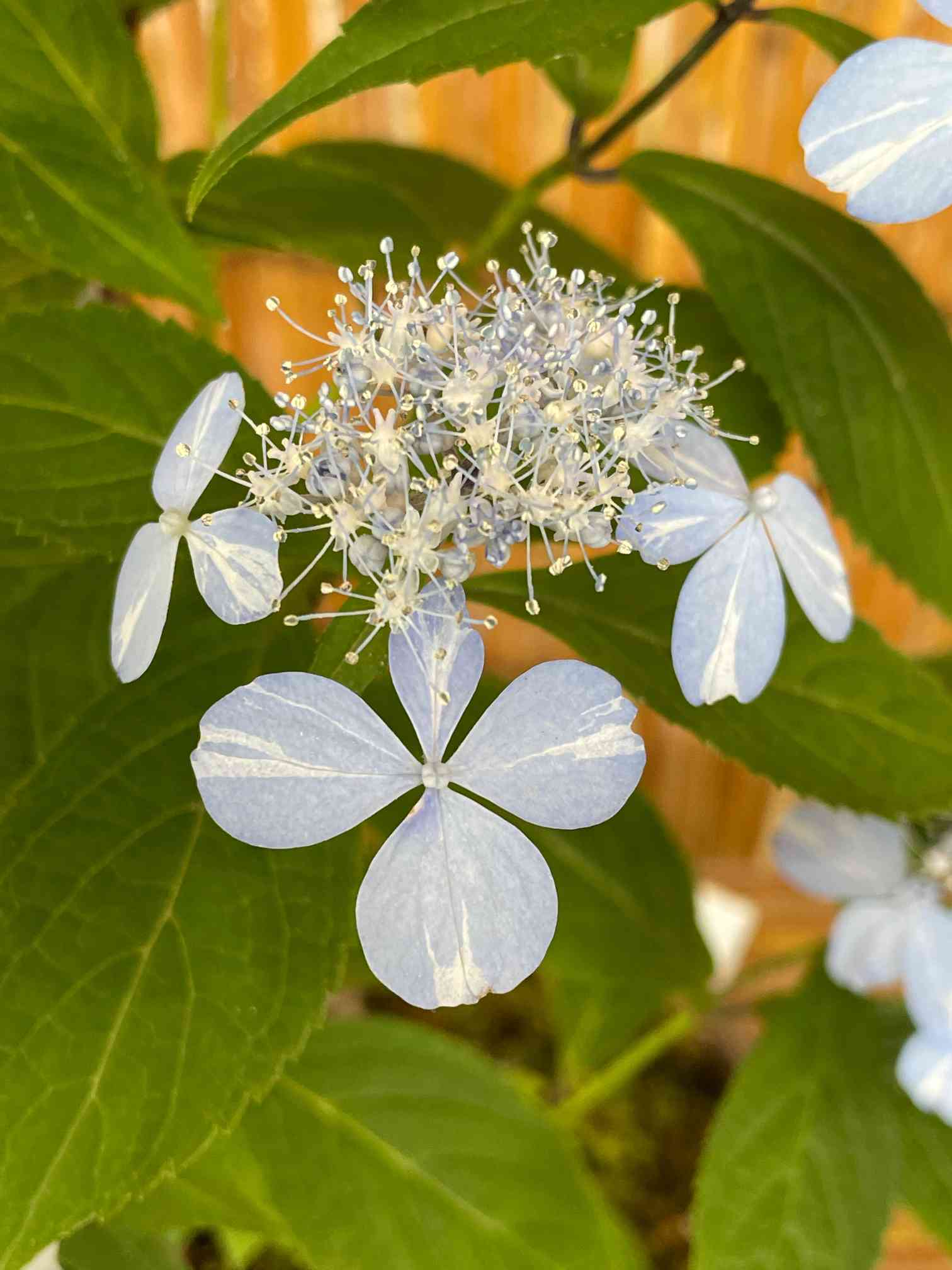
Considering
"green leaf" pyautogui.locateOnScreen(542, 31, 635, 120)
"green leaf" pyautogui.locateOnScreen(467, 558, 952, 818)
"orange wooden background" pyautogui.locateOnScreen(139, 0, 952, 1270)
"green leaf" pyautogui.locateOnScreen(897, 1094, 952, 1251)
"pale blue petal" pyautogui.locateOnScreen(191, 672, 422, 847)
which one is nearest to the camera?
"pale blue petal" pyautogui.locateOnScreen(191, 672, 422, 847)

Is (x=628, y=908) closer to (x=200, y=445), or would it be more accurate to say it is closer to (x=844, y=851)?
(x=844, y=851)

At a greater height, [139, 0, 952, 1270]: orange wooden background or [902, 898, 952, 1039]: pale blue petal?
[139, 0, 952, 1270]: orange wooden background

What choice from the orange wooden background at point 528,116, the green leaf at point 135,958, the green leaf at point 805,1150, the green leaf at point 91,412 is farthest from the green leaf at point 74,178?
the green leaf at point 805,1150

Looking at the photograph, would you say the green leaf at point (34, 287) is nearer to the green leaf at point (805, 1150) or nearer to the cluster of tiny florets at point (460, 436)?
the cluster of tiny florets at point (460, 436)

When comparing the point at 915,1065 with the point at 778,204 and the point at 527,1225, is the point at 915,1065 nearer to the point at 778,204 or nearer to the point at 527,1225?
Answer: the point at 527,1225

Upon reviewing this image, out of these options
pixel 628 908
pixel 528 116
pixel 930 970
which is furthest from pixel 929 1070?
pixel 528 116

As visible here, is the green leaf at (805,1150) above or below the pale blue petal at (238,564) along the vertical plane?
below

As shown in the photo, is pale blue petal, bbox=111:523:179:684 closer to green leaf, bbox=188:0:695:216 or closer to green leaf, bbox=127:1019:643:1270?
green leaf, bbox=188:0:695:216

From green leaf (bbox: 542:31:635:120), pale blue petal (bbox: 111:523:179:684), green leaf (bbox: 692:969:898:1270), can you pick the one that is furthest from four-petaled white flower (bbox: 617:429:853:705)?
green leaf (bbox: 692:969:898:1270)
